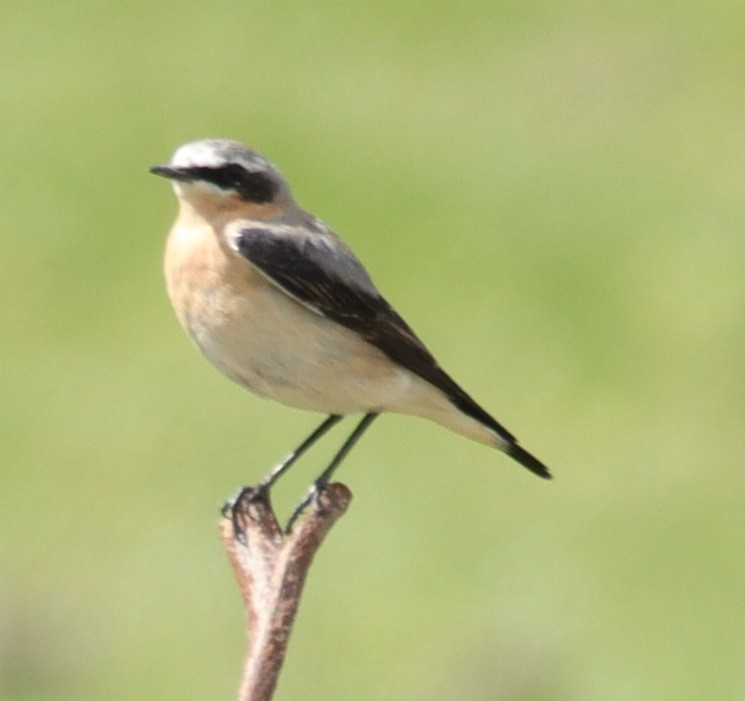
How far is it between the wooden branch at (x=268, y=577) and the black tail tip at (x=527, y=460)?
1857 millimetres

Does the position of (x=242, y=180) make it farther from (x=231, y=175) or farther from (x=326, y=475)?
(x=326, y=475)

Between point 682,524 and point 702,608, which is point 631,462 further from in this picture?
point 702,608

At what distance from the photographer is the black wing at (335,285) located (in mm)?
5973

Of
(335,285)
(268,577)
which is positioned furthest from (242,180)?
(268,577)

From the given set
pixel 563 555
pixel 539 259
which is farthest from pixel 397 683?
pixel 539 259

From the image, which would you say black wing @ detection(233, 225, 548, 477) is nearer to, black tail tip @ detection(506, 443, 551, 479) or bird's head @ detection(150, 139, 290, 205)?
black tail tip @ detection(506, 443, 551, 479)

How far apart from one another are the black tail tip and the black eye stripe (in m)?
0.98

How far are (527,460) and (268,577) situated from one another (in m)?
2.69

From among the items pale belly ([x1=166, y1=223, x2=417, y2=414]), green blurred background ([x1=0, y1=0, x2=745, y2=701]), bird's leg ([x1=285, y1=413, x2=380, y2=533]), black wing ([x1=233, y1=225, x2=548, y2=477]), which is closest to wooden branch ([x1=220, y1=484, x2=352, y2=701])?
bird's leg ([x1=285, y1=413, x2=380, y2=533])

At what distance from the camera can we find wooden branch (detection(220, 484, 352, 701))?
11.1 ft

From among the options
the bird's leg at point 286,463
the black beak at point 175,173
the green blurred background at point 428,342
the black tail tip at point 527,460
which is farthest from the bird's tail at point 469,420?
the green blurred background at point 428,342

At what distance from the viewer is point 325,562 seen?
39.9 ft

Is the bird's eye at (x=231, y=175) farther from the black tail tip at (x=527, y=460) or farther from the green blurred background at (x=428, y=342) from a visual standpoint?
the green blurred background at (x=428, y=342)

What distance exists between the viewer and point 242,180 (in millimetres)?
6098
